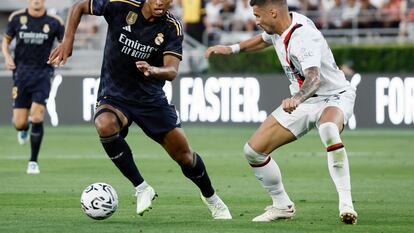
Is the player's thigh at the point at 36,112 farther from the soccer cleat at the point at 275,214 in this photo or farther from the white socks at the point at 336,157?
the white socks at the point at 336,157

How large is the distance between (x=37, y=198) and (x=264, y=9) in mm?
3888

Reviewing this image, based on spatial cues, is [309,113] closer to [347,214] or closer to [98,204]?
[347,214]

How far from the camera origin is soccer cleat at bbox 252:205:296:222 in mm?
10680

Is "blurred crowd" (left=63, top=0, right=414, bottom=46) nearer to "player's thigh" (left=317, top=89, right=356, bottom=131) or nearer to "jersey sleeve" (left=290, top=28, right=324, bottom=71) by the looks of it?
"player's thigh" (left=317, top=89, right=356, bottom=131)

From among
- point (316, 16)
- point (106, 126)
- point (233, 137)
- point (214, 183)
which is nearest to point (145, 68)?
point (106, 126)

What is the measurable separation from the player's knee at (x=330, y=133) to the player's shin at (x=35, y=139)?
6948 millimetres

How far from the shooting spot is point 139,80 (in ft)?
35.8

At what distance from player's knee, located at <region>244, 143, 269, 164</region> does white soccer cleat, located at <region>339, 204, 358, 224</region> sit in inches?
36.4

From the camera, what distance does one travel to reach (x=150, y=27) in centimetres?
1077

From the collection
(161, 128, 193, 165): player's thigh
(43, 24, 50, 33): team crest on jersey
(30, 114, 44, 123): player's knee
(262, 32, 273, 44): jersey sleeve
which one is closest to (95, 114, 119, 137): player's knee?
(161, 128, 193, 165): player's thigh

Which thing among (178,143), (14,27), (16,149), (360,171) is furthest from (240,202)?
(16,149)

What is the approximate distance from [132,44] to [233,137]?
13.7 metres

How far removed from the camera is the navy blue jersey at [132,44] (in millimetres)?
10750

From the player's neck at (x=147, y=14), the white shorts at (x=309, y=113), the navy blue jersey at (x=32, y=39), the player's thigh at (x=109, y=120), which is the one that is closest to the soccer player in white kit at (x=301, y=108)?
the white shorts at (x=309, y=113)
